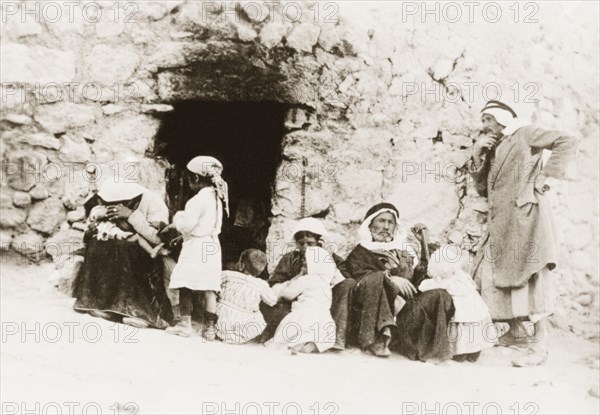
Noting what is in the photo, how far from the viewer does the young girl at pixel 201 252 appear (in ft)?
13.3

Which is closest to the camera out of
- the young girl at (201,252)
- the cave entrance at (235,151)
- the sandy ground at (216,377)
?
the sandy ground at (216,377)

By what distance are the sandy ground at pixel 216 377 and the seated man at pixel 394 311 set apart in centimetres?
8

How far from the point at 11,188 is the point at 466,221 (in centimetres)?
238

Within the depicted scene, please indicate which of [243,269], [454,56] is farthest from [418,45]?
[243,269]

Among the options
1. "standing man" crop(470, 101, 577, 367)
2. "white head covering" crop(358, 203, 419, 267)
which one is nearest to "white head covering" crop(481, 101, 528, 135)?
"standing man" crop(470, 101, 577, 367)

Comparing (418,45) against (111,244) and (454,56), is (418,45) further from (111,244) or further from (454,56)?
(111,244)

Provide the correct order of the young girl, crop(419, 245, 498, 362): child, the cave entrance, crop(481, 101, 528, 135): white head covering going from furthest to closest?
the cave entrance → crop(481, 101, 528, 135): white head covering → crop(419, 245, 498, 362): child → the young girl

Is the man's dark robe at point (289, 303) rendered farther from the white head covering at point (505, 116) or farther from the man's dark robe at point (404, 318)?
the white head covering at point (505, 116)

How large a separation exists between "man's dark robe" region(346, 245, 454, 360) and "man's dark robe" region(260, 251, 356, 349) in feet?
0.18

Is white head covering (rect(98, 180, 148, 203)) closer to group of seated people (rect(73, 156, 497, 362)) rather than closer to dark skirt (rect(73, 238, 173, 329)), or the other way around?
group of seated people (rect(73, 156, 497, 362))

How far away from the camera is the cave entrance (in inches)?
176

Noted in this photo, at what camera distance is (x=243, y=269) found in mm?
4340

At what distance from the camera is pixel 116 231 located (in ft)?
13.4

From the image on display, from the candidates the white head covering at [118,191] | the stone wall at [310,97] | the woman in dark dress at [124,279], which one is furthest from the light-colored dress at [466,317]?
the white head covering at [118,191]
